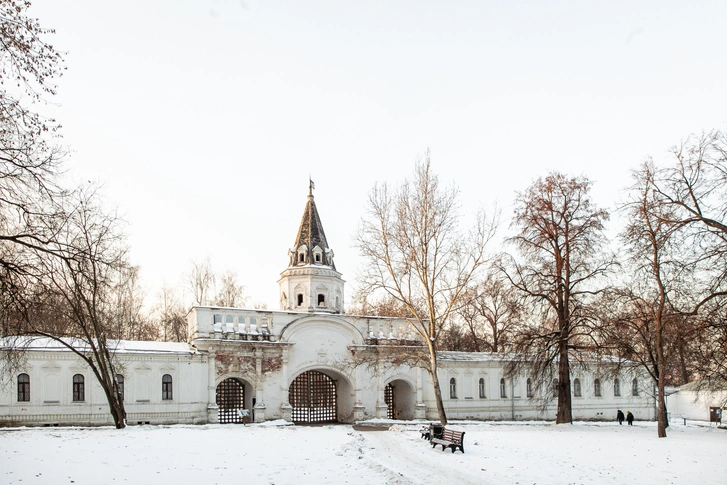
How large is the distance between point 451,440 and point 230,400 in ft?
60.4

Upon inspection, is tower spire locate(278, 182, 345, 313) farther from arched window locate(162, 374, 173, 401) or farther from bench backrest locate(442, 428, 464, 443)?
bench backrest locate(442, 428, 464, 443)

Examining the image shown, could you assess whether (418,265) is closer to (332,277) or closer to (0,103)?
(332,277)

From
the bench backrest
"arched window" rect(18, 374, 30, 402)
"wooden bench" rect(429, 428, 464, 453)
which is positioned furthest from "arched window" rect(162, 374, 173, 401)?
the bench backrest

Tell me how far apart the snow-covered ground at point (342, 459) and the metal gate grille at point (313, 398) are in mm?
12567

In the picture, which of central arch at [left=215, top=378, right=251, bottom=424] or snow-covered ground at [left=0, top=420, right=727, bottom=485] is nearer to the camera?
snow-covered ground at [left=0, top=420, right=727, bottom=485]

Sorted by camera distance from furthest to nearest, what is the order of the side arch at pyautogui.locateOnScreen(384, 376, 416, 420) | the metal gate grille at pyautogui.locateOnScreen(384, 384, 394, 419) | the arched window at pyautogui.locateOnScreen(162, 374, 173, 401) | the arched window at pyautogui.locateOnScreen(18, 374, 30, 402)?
the metal gate grille at pyautogui.locateOnScreen(384, 384, 394, 419)
the side arch at pyautogui.locateOnScreen(384, 376, 416, 420)
the arched window at pyautogui.locateOnScreen(162, 374, 173, 401)
the arched window at pyautogui.locateOnScreen(18, 374, 30, 402)

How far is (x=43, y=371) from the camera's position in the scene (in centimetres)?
3006

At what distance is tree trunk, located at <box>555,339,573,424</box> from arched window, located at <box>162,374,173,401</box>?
61.5 feet

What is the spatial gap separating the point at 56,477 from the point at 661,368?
20748mm

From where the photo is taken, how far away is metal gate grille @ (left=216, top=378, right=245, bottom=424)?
35.0 metres

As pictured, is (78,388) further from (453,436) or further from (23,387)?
(453,436)

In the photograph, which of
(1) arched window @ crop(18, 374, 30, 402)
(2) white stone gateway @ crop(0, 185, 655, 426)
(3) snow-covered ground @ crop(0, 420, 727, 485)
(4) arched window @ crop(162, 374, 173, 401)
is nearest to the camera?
(3) snow-covered ground @ crop(0, 420, 727, 485)

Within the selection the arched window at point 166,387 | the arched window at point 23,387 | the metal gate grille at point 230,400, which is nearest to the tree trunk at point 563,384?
the metal gate grille at point 230,400

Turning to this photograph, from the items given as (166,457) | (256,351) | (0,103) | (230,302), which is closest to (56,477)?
(166,457)
